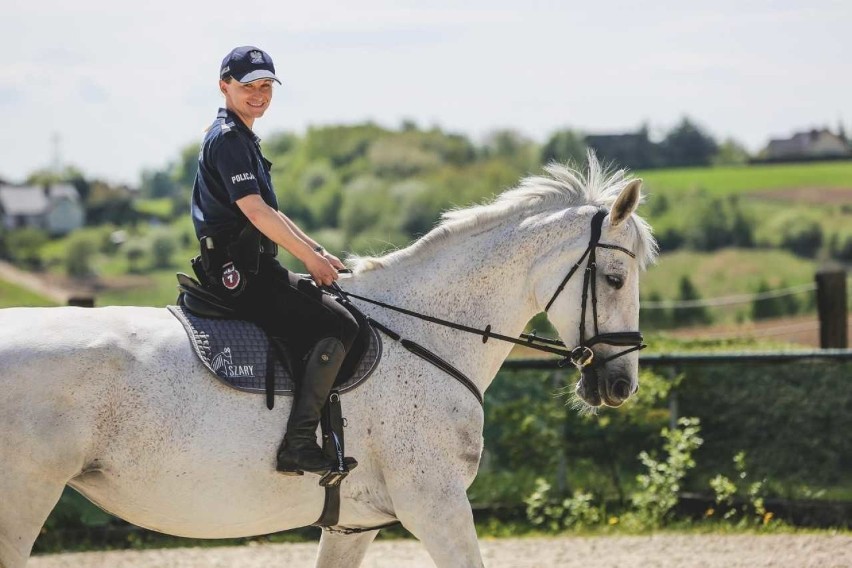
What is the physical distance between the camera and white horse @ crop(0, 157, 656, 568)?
5094 millimetres

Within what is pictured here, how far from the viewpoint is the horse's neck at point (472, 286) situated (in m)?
5.88

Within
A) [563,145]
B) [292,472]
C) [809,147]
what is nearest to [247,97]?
[292,472]

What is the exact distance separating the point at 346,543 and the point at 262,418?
96 cm

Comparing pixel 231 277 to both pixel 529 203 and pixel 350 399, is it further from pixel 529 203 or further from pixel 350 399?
pixel 529 203

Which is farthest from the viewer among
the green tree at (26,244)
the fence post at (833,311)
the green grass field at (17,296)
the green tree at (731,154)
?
the green tree at (26,244)

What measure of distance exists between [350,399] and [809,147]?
8088 centimetres

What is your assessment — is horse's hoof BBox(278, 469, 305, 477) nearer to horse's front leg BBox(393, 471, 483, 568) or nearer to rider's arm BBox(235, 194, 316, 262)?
horse's front leg BBox(393, 471, 483, 568)

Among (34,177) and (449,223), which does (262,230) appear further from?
(34,177)

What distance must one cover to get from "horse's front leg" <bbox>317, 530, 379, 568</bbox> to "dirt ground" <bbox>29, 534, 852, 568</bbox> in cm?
331

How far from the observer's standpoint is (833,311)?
11641mm

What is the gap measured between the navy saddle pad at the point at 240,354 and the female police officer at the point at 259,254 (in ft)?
0.26

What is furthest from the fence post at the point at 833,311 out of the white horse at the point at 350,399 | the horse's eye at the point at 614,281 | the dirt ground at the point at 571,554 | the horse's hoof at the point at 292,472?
the horse's hoof at the point at 292,472

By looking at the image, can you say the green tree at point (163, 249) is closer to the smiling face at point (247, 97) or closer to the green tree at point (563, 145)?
the green tree at point (563, 145)

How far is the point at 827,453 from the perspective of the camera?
10289mm
